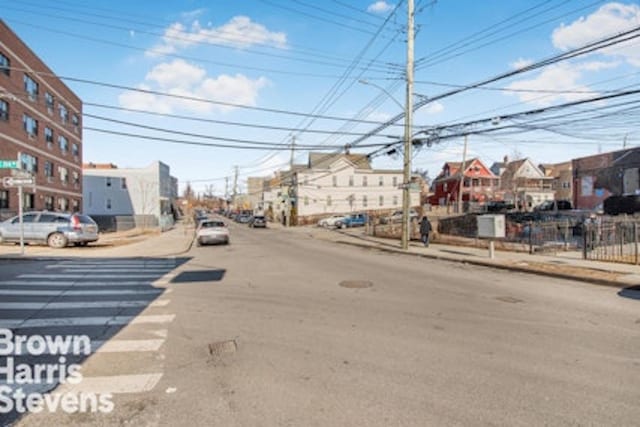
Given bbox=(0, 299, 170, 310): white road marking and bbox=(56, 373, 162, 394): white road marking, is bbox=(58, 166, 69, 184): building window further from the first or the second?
bbox=(56, 373, 162, 394): white road marking

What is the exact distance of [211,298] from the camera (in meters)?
8.74

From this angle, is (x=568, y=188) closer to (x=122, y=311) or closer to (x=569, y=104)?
(x=569, y=104)

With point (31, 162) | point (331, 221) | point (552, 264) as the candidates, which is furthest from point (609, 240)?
point (31, 162)

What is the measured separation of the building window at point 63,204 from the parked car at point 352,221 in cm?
2820

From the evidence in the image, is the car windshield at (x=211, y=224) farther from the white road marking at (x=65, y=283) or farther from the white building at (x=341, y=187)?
the white building at (x=341, y=187)

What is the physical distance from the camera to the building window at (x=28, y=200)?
3066 centimetres

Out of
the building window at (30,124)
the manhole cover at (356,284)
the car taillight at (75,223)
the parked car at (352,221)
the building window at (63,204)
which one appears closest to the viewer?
the manhole cover at (356,284)

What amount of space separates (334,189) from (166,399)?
2164 inches

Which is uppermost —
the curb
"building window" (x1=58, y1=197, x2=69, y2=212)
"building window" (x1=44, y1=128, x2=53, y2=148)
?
"building window" (x1=44, y1=128, x2=53, y2=148)

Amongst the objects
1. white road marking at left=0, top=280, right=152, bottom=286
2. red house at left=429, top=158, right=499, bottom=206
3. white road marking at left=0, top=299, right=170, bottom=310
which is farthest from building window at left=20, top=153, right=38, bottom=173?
red house at left=429, top=158, right=499, bottom=206

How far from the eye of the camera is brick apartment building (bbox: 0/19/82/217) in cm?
2806

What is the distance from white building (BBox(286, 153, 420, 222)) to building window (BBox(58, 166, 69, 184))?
27957mm

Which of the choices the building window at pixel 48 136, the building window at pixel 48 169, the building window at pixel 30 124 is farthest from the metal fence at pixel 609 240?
the building window at pixel 48 136

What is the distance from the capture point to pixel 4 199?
27.7 meters
